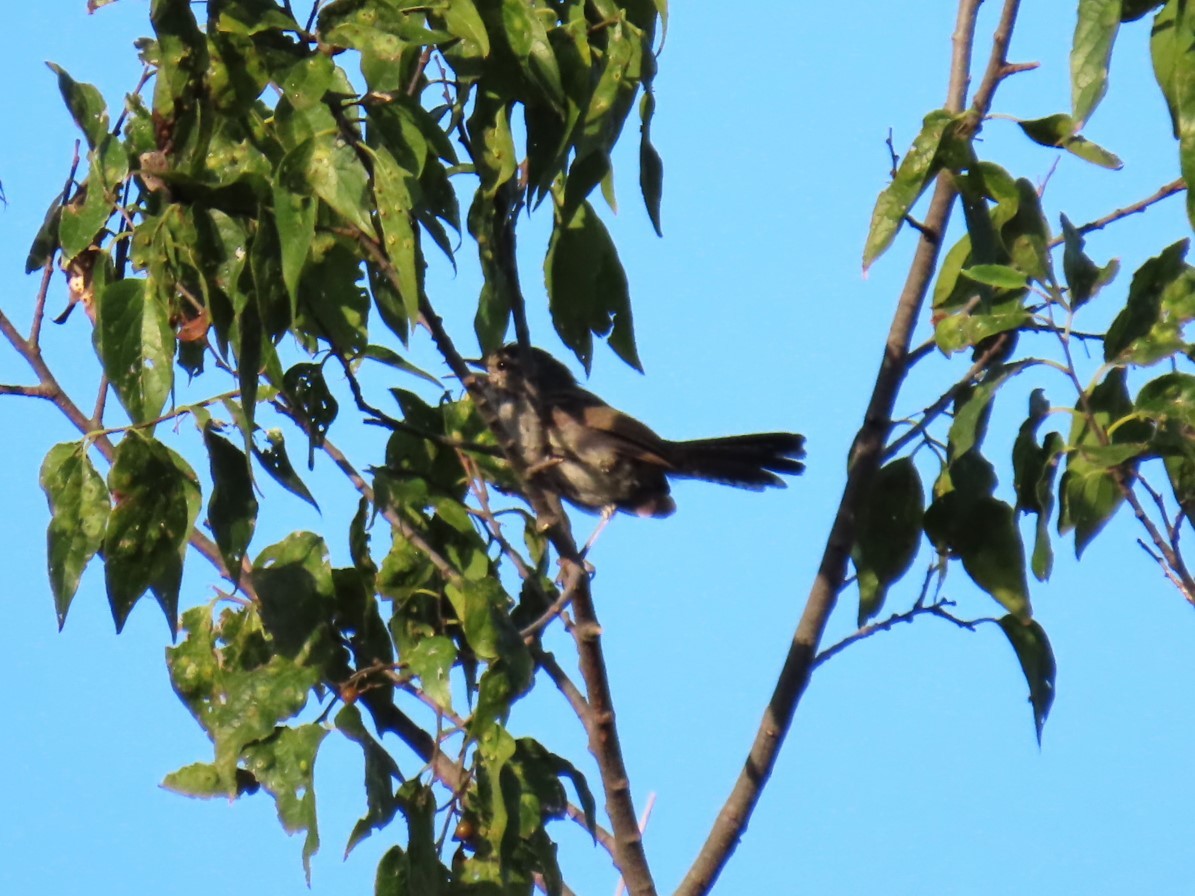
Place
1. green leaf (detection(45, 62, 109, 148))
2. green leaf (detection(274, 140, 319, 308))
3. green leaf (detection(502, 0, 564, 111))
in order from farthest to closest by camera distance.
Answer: green leaf (detection(45, 62, 109, 148))
green leaf (detection(502, 0, 564, 111))
green leaf (detection(274, 140, 319, 308))

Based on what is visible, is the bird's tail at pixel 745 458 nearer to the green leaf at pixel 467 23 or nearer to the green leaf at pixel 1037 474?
the green leaf at pixel 1037 474

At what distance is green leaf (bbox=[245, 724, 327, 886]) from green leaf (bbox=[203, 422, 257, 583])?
0.33m

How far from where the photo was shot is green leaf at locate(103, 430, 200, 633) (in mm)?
2385

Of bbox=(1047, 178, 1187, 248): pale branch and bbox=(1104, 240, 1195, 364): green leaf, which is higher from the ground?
bbox=(1047, 178, 1187, 248): pale branch

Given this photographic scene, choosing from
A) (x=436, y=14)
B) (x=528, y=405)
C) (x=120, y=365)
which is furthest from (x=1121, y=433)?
(x=528, y=405)

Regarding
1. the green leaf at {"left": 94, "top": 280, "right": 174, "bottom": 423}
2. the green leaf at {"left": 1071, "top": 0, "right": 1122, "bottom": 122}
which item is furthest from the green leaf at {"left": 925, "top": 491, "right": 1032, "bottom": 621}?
the green leaf at {"left": 94, "top": 280, "right": 174, "bottom": 423}

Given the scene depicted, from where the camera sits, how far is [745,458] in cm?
534

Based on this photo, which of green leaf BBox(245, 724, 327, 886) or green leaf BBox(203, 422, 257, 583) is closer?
green leaf BBox(245, 724, 327, 886)

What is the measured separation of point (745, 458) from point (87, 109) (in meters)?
3.26

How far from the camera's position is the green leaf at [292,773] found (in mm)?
2461

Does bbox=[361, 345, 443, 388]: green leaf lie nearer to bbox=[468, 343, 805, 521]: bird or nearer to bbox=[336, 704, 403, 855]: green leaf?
bbox=[336, 704, 403, 855]: green leaf

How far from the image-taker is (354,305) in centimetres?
248

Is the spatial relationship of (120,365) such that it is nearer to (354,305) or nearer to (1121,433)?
(354,305)

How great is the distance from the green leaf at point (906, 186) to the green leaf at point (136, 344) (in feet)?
4.28
